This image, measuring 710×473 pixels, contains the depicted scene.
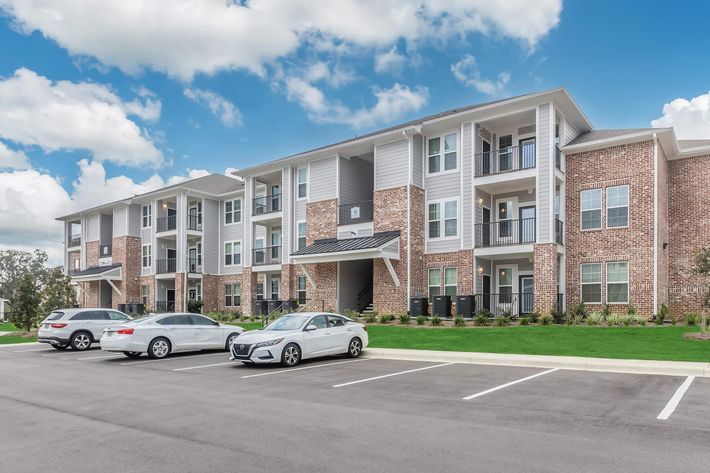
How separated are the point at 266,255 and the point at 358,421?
2736cm

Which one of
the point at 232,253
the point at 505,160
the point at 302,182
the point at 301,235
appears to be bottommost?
the point at 232,253

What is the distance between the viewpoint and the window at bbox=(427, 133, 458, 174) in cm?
2508

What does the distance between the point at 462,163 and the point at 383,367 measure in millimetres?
13790

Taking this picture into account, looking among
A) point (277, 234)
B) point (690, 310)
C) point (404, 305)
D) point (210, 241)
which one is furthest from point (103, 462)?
point (210, 241)

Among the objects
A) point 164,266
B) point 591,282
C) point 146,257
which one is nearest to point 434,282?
point 591,282

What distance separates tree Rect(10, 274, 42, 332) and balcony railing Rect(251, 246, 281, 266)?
1182 cm

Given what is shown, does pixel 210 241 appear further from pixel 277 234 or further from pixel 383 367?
pixel 383 367

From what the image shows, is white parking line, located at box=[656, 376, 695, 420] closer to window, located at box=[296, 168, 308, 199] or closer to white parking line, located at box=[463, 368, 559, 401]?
white parking line, located at box=[463, 368, 559, 401]

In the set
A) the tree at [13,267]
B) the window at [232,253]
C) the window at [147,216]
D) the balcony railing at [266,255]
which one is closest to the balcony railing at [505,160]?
the balcony railing at [266,255]

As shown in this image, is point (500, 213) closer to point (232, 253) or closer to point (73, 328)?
point (73, 328)

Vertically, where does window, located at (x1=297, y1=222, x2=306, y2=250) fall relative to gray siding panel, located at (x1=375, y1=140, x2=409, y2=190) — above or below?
below

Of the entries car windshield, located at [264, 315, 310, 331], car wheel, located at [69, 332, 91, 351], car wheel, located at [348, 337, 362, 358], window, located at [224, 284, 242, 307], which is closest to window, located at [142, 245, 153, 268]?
window, located at [224, 284, 242, 307]

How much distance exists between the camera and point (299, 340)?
529 inches

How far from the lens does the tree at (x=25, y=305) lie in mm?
26906
